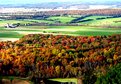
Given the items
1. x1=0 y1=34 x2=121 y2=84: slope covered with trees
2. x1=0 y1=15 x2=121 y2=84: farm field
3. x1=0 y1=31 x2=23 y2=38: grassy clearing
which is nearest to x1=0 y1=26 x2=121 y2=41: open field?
x1=0 y1=31 x2=23 y2=38: grassy clearing

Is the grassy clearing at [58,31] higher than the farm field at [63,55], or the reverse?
the farm field at [63,55]

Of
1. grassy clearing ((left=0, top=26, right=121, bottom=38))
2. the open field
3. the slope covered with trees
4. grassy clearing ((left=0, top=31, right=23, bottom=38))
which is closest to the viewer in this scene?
the slope covered with trees

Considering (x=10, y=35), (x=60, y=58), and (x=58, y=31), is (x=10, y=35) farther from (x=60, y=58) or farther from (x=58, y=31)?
(x=60, y=58)

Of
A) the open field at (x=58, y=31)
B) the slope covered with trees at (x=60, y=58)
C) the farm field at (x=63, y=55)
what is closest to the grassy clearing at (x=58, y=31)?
the open field at (x=58, y=31)

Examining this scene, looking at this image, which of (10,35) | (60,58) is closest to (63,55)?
(60,58)

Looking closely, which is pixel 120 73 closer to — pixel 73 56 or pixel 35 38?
pixel 73 56

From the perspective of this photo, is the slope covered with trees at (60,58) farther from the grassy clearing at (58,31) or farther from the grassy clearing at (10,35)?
the grassy clearing at (58,31)

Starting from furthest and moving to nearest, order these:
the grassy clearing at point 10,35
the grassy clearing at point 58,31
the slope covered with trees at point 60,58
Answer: the grassy clearing at point 58,31
the grassy clearing at point 10,35
the slope covered with trees at point 60,58

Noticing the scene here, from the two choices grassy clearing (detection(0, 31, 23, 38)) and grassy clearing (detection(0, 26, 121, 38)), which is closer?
grassy clearing (detection(0, 31, 23, 38))

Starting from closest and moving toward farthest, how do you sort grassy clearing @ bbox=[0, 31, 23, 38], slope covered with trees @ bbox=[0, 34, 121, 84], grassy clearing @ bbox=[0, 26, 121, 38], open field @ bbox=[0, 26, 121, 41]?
slope covered with trees @ bbox=[0, 34, 121, 84]
grassy clearing @ bbox=[0, 31, 23, 38]
open field @ bbox=[0, 26, 121, 41]
grassy clearing @ bbox=[0, 26, 121, 38]

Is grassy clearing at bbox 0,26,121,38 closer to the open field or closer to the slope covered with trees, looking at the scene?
the open field

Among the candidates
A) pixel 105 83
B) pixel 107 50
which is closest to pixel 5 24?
pixel 107 50
